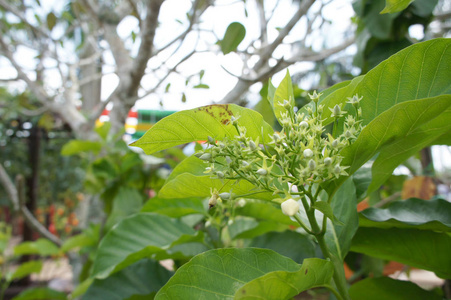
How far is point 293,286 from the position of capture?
12.6 inches

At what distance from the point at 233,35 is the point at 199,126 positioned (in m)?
0.32

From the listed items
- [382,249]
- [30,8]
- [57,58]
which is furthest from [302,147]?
[30,8]

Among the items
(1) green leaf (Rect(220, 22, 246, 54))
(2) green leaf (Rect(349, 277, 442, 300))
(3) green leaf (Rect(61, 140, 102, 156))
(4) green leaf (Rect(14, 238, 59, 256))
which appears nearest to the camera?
(2) green leaf (Rect(349, 277, 442, 300))

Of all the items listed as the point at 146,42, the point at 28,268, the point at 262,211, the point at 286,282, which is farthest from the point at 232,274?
the point at 28,268

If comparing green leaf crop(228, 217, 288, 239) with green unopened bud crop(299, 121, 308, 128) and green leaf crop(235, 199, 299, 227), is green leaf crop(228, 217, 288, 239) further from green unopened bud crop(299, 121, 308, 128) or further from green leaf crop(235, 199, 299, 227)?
green unopened bud crop(299, 121, 308, 128)

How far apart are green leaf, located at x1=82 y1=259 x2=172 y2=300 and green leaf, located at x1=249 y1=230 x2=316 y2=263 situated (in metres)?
0.20

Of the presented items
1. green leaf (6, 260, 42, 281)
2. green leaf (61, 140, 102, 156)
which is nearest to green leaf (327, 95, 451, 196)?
green leaf (61, 140, 102, 156)

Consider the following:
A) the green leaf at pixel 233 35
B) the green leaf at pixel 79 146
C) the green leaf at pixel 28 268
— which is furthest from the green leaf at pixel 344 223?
the green leaf at pixel 28 268

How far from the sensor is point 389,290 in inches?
20.1

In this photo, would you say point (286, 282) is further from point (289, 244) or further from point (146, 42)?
point (146, 42)

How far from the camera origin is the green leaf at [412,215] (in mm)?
445

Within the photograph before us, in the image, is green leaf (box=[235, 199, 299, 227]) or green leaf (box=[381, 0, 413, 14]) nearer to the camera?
green leaf (box=[381, 0, 413, 14])

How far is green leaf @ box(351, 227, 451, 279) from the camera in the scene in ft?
1.55

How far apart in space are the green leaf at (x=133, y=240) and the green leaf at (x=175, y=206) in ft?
0.11
